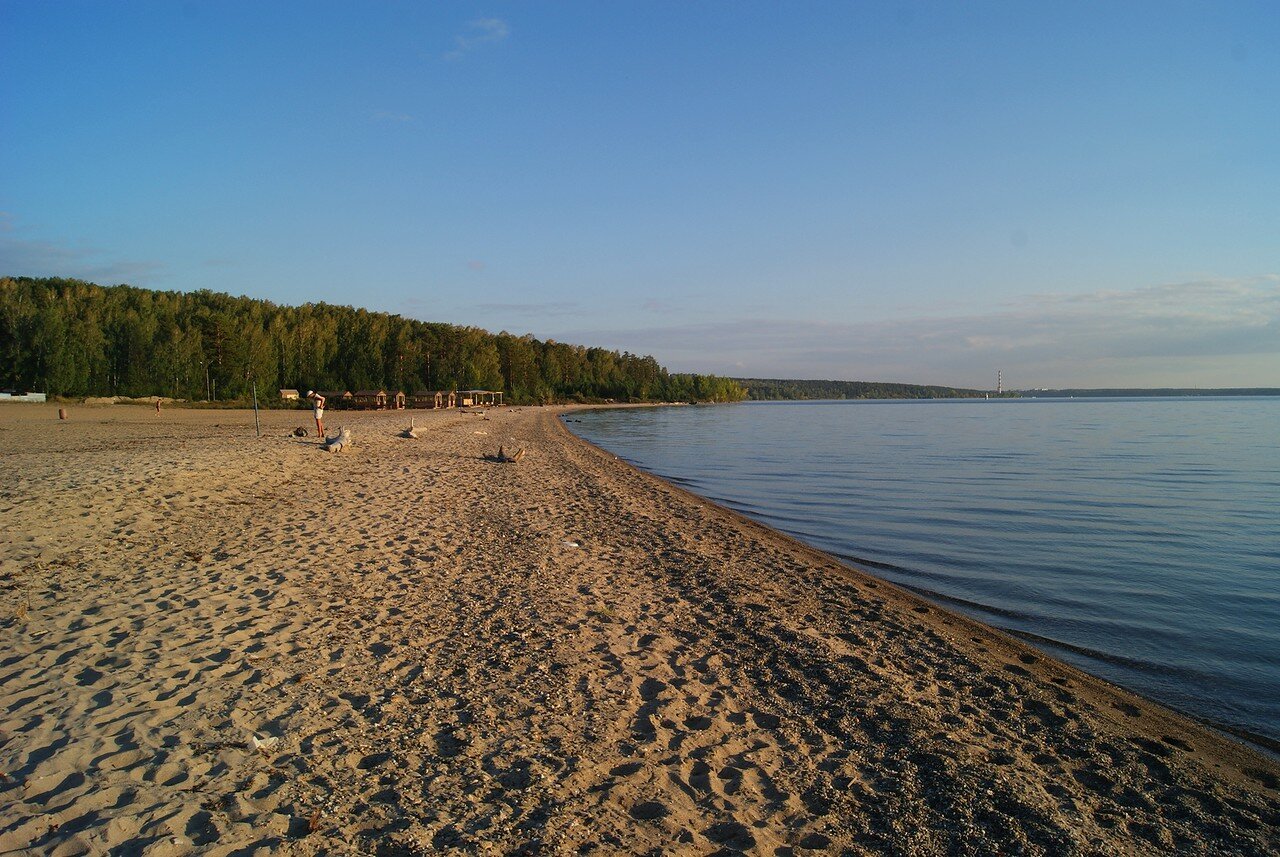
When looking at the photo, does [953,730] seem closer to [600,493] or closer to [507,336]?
[600,493]

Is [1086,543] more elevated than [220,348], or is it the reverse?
[220,348]

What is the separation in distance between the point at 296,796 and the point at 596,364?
15148 cm

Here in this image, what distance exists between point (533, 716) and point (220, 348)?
85.8 metres

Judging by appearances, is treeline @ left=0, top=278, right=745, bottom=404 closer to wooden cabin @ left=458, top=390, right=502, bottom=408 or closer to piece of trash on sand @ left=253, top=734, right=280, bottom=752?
wooden cabin @ left=458, top=390, right=502, bottom=408

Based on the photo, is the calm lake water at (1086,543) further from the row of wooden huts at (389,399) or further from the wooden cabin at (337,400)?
the wooden cabin at (337,400)

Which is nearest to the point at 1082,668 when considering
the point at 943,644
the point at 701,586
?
the point at 943,644

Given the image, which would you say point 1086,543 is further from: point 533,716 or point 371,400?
point 371,400

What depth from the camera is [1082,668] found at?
23.5ft

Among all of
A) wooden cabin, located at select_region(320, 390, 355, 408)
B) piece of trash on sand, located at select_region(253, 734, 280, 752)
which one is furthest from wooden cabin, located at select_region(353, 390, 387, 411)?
piece of trash on sand, located at select_region(253, 734, 280, 752)

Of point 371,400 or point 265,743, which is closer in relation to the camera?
point 265,743

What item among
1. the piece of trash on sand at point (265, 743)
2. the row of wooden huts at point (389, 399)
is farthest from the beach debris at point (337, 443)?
the row of wooden huts at point (389, 399)

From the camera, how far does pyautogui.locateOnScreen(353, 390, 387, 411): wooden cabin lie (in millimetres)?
68438

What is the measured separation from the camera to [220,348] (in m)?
75.9

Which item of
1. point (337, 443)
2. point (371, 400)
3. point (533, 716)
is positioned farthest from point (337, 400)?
point (533, 716)
